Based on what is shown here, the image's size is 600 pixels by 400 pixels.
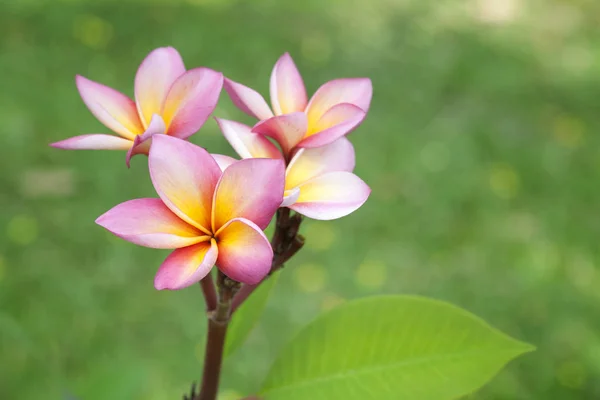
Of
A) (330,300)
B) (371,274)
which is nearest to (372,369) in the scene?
(330,300)

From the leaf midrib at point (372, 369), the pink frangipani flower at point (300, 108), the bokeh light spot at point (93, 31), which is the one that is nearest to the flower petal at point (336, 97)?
the pink frangipani flower at point (300, 108)

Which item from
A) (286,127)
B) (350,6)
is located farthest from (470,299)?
(350,6)

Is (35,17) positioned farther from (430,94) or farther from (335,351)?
(335,351)

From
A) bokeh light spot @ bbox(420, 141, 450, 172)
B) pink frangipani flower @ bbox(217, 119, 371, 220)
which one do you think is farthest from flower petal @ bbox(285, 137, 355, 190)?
bokeh light spot @ bbox(420, 141, 450, 172)

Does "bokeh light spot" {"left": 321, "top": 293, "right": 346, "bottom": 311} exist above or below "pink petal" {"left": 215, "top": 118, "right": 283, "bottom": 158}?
below

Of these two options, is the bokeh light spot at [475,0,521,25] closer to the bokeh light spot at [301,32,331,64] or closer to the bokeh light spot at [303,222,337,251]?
the bokeh light spot at [301,32,331,64]

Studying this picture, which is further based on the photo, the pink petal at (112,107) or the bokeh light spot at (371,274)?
the bokeh light spot at (371,274)

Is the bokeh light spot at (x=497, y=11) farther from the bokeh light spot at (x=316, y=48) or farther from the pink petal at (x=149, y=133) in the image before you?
the pink petal at (x=149, y=133)
